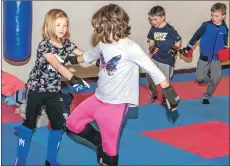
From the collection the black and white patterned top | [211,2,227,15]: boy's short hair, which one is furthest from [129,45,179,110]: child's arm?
[211,2,227,15]: boy's short hair

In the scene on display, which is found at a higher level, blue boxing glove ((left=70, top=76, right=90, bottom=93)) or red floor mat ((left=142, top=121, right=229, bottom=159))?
blue boxing glove ((left=70, top=76, right=90, bottom=93))

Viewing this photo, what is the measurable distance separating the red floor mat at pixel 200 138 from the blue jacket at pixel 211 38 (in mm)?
2447

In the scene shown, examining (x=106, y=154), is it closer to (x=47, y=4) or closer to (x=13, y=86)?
(x=13, y=86)

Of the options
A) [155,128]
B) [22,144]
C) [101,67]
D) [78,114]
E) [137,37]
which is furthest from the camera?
[155,128]

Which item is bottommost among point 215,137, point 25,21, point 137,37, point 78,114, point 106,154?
point 215,137

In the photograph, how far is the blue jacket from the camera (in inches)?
70.3

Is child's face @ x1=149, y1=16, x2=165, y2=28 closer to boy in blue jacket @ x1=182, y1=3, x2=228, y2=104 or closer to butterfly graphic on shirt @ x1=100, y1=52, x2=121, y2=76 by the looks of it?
boy in blue jacket @ x1=182, y1=3, x2=228, y2=104

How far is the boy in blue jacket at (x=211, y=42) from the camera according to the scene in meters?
1.79

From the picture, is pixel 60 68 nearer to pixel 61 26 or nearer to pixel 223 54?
pixel 61 26

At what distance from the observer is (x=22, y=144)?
3.42 metres

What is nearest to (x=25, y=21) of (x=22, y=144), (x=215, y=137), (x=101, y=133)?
(x=101, y=133)

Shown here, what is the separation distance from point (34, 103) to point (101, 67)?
111 cm

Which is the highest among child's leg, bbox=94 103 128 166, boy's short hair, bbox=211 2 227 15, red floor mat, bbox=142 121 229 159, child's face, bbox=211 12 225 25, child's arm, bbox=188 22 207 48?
boy's short hair, bbox=211 2 227 15

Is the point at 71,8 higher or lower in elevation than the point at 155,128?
higher
